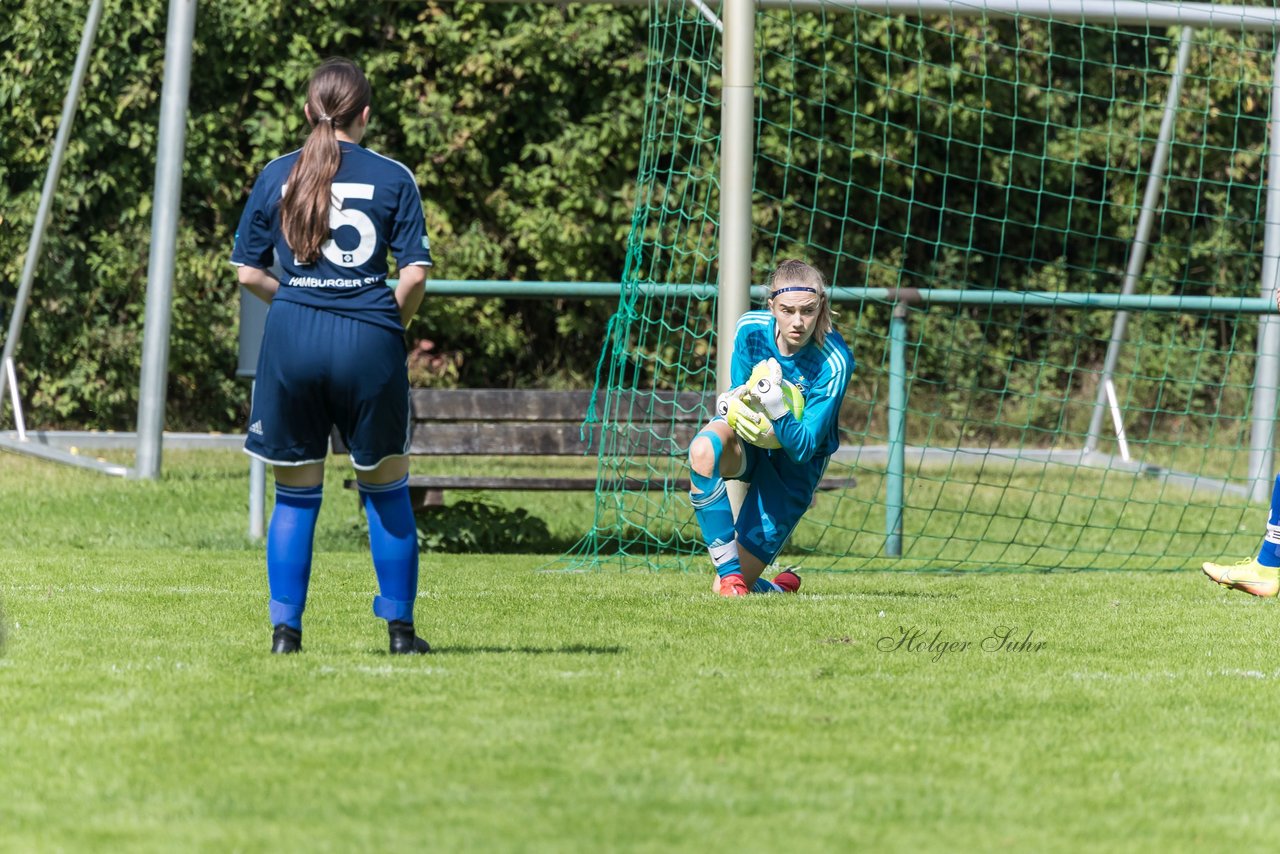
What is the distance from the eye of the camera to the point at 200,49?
14320 millimetres

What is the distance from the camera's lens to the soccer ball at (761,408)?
618cm

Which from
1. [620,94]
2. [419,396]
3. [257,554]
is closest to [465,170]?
[620,94]

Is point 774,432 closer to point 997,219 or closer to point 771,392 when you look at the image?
point 771,392

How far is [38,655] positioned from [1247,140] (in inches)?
541

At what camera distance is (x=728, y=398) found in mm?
6312

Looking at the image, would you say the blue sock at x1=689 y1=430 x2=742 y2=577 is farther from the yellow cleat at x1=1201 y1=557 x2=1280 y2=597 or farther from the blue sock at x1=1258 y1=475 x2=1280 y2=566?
the blue sock at x1=1258 y1=475 x2=1280 y2=566

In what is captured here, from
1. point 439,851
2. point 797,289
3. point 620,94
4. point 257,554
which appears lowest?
point 257,554

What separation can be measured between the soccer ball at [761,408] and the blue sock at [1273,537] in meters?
2.03

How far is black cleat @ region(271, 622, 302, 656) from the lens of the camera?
185 inches

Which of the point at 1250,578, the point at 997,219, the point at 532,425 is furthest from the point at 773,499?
the point at 997,219

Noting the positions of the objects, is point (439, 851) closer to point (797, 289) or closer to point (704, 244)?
point (797, 289)

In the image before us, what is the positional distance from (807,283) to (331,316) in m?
2.28

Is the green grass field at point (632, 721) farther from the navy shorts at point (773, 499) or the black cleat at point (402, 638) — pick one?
the navy shorts at point (773, 499)

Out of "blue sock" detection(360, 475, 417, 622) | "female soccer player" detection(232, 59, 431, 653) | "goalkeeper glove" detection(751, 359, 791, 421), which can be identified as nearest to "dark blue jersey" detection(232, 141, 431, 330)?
"female soccer player" detection(232, 59, 431, 653)
